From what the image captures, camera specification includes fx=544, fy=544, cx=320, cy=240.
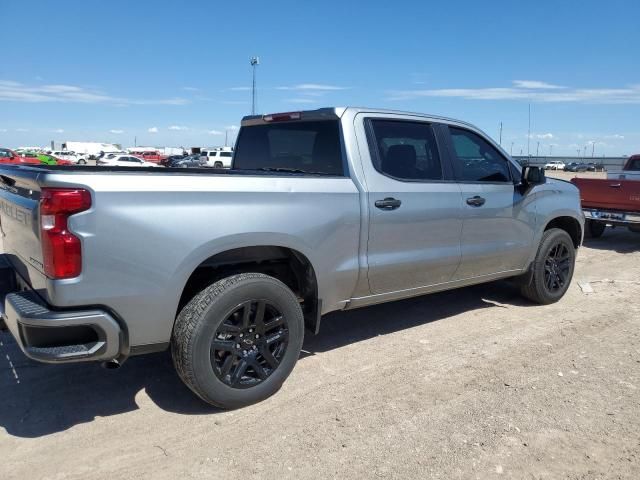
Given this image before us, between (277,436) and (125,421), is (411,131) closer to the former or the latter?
(277,436)

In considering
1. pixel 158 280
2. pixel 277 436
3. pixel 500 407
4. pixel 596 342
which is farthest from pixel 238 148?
pixel 596 342

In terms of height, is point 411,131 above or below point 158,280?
above

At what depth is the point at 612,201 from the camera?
994cm

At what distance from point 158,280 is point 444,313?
11.3 feet

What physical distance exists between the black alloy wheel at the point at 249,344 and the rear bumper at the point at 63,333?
610 millimetres

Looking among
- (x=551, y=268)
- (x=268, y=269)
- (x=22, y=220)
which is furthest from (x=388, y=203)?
(x=551, y=268)

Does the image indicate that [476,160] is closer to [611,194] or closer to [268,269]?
[268,269]

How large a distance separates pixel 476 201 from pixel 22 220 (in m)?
3.55

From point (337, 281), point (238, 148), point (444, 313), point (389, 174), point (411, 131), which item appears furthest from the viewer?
point (444, 313)

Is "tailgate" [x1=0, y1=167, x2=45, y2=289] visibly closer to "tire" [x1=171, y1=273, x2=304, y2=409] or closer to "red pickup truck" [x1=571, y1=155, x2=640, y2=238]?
"tire" [x1=171, y1=273, x2=304, y2=409]

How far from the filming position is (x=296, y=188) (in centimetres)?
360

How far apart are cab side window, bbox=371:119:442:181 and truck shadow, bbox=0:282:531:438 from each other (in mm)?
1529

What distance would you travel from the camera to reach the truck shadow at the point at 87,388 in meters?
3.39

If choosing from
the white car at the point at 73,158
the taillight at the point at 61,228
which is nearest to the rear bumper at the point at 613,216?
the taillight at the point at 61,228
